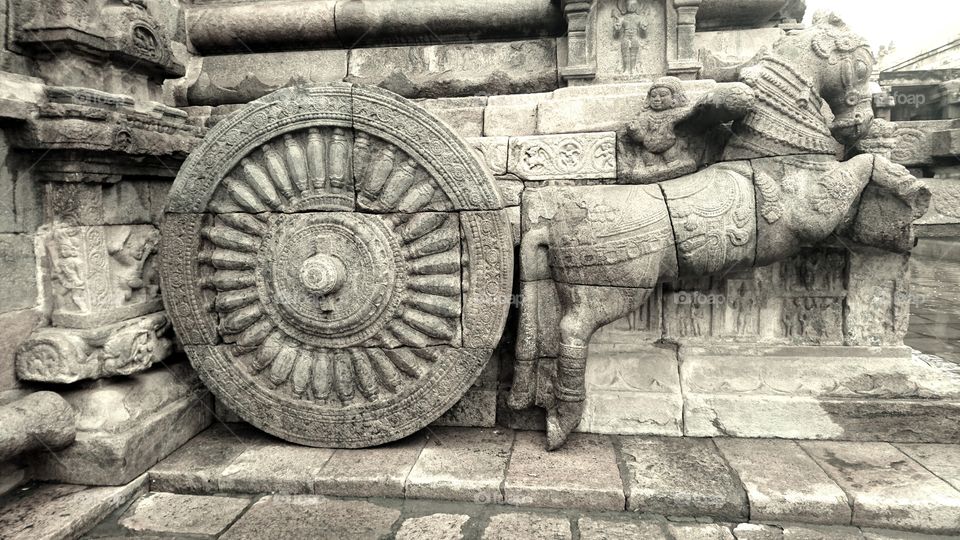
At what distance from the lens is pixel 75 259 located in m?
2.88

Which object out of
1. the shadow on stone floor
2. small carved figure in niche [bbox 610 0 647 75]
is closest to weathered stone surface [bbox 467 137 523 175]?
small carved figure in niche [bbox 610 0 647 75]

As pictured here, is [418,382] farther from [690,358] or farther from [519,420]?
[690,358]

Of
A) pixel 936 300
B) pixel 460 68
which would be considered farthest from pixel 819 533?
pixel 936 300

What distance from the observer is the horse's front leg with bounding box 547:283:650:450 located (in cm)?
294

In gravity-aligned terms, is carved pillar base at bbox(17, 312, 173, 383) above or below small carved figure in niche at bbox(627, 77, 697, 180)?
below

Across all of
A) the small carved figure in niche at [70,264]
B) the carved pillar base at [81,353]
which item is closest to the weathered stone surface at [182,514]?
the carved pillar base at [81,353]

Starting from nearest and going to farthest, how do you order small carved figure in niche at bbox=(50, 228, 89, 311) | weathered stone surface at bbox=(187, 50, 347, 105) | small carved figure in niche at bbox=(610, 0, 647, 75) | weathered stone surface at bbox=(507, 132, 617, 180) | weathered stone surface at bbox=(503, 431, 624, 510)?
weathered stone surface at bbox=(503, 431, 624, 510), small carved figure in niche at bbox=(50, 228, 89, 311), weathered stone surface at bbox=(507, 132, 617, 180), small carved figure in niche at bbox=(610, 0, 647, 75), weathered stone surface at bbox=(187, 50, 347, 105)

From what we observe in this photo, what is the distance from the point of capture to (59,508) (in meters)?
2.60

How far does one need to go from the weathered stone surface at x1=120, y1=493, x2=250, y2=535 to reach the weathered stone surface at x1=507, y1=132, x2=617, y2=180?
226 cm

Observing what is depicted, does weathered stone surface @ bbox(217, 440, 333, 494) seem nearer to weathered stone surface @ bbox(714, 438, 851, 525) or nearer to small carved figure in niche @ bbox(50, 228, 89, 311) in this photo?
small carved figure in niche @ bbox(50, 228, 89, 311)

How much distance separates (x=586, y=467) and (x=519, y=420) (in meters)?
0.54

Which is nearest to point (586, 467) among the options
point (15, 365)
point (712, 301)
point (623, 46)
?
point (712, 301)

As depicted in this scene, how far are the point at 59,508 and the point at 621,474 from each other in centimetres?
261

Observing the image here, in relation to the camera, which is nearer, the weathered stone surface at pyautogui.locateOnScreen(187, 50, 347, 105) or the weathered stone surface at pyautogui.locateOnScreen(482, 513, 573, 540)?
the weathered stone surface at pyautogui.locateOnScreen(482, 513, 573, 540)
